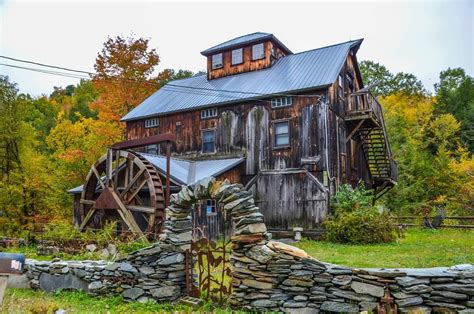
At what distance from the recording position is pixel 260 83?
1841 cm

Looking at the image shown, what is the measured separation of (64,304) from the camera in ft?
23.9

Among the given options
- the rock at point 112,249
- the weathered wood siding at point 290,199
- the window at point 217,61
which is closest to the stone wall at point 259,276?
the rock at point 112,249

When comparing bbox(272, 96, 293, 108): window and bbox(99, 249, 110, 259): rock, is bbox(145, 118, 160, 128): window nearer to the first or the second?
bbox(272, 96, 293, 108): window

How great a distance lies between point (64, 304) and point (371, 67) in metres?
37.8

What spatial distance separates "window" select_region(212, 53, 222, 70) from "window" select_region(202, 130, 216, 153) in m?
4.61

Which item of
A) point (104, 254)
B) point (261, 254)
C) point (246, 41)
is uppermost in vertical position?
point (246, 41)

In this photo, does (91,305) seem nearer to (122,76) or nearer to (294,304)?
(294,304)

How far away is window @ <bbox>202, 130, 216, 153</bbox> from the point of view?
18.7 meters

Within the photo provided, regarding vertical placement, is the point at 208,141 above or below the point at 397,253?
above

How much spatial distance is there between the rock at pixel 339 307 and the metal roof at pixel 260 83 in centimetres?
1102

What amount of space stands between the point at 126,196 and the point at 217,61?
969 centimetres

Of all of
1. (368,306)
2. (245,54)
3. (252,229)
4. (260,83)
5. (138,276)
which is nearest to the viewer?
(368,306)

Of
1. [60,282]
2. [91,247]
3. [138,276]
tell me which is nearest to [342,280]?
[138,276]

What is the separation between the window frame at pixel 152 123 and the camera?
67.4 ft
